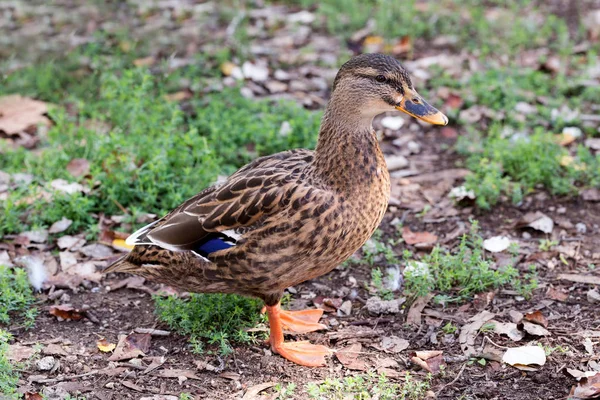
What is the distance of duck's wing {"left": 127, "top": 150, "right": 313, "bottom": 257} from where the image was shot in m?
4.07

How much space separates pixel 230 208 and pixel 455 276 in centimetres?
149

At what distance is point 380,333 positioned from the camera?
14.5ft

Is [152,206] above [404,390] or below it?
above

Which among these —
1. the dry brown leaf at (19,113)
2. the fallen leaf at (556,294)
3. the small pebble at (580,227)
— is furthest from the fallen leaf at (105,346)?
the small pebble at (580,227)

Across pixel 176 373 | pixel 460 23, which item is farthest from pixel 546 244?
pixel 460 23

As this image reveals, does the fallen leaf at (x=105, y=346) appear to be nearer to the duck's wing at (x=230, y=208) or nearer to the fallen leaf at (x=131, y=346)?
the fallen leaf at (x=131, y=346)

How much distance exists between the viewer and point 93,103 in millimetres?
6902

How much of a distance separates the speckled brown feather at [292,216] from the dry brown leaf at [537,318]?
1030 millimetres

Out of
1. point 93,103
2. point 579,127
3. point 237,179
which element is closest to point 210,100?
point 93,103

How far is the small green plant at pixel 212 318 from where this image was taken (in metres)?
4.29

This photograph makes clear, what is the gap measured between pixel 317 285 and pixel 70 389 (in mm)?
1687

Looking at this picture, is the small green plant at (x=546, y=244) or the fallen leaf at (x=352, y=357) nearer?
the fallen leaf at (x=352, y=357)

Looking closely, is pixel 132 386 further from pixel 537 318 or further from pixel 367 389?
pixel 537 318

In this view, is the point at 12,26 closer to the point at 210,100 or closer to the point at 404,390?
the point at 210,100
